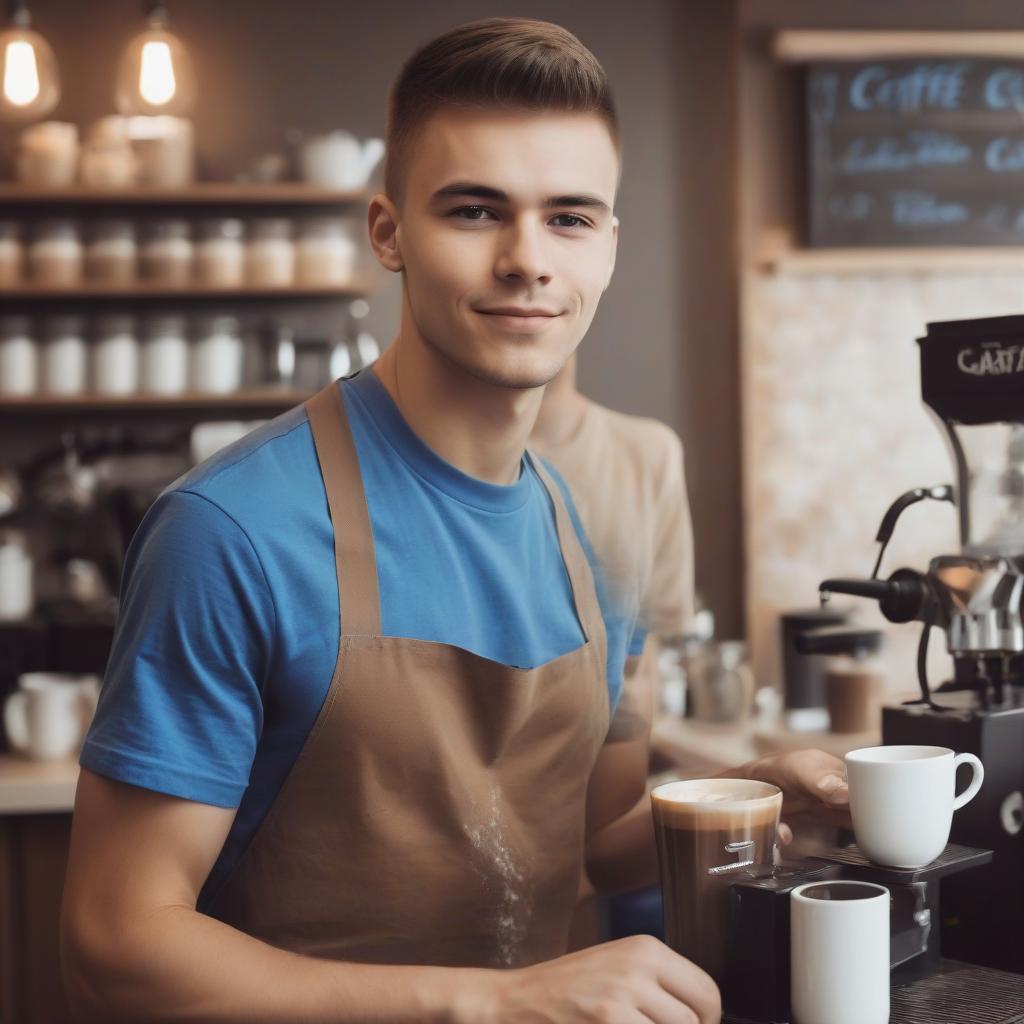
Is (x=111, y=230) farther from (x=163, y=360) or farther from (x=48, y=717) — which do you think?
(x=48, y=717)

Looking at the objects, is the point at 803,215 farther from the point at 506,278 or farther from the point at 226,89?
the point at 506,278

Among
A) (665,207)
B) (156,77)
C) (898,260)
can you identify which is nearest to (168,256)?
(156,77)

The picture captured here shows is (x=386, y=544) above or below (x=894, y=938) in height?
above

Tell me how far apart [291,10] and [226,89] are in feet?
0.96

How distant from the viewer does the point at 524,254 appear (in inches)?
48.3

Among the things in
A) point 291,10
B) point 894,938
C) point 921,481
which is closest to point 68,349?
point 291,10

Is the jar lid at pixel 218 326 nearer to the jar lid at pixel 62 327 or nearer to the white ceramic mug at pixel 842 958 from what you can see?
the jar lid at pixel 62 327

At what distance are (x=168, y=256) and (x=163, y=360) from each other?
28cm

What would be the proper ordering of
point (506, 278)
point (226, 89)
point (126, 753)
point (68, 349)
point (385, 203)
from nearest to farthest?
point (126, 753), point (506, 278), point (385, 203), point (68, 349), point (226, 89)

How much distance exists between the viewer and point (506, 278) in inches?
48.5

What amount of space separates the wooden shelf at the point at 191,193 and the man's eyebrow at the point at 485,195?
2567 millimetres

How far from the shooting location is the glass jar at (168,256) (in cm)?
368

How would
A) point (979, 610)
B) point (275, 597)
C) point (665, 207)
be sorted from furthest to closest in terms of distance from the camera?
point (665, 207) → point (979, 610) → point (275, 597)

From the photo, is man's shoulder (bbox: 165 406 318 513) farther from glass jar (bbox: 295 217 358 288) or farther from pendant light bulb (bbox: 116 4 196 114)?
glass jar (bbox: 295 217 358 288)
